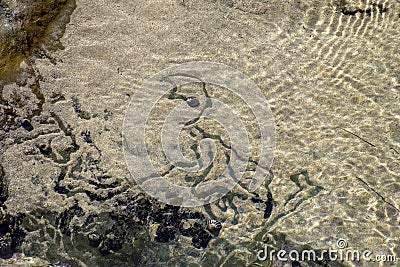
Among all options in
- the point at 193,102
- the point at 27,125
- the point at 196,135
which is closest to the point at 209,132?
the point at 196,135

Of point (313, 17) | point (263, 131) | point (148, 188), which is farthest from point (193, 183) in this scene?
point (313, 17)

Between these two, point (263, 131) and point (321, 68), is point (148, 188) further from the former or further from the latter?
point (321, 68)

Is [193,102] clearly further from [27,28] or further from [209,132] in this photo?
[27,28]

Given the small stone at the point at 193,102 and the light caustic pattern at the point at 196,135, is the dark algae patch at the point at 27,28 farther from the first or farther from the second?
the small stone at the point at 193,102

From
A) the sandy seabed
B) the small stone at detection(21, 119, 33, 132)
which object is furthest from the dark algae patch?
the small stone at detection(21, 119, 33, 132)

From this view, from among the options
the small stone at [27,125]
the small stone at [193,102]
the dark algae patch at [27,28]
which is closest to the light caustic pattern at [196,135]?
the small stone at [193,102]
